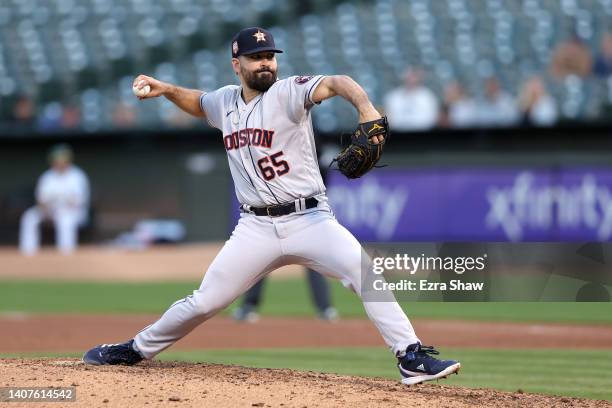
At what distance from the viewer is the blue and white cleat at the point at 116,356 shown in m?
6.17

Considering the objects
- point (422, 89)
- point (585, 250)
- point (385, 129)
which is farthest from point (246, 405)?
point (422, 89)

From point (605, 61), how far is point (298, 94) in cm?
1137

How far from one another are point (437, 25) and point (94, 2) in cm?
614

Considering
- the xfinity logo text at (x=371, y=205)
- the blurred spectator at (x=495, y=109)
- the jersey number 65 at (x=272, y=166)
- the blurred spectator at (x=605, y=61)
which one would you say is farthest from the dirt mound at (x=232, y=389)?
the blurred spectator at (x=605, y=61)

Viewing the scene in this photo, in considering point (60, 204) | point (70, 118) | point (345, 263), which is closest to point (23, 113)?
point (70, 118)

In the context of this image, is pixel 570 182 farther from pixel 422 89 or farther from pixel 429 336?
pixel 429 336

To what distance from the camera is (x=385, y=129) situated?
531 cm

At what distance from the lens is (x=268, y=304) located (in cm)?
1311

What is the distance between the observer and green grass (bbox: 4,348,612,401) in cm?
695

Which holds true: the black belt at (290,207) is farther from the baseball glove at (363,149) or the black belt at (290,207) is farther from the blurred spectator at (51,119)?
the blurred spectator at (51,119)

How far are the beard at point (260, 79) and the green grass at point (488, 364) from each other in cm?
226

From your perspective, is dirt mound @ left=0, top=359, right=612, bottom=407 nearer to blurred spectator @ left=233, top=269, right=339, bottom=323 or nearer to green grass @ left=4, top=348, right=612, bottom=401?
green grass @ left=4, top=348, right=612, bottom=401

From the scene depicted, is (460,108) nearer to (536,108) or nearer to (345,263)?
(536,108)

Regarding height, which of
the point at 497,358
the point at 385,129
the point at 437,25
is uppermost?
the point at 437,25
